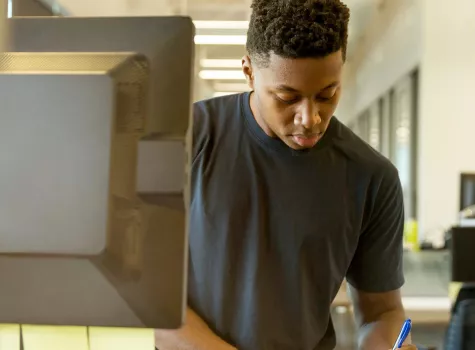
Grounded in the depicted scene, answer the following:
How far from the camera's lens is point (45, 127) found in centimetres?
66

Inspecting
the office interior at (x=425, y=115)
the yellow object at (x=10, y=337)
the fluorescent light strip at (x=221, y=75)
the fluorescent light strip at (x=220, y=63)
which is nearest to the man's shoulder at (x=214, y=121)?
the yellow object at (x=10, y=337)

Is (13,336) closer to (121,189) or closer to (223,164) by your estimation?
(121,189)

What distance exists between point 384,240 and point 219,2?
3.32 metres

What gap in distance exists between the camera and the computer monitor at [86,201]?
0.65 m

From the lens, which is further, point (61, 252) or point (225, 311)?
point (225, 311)

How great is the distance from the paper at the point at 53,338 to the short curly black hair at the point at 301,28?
1.49 ft

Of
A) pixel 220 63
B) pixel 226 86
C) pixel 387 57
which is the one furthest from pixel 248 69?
pixel 226 86

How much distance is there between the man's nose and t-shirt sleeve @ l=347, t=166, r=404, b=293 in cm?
24

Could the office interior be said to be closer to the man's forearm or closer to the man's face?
the man's forearm

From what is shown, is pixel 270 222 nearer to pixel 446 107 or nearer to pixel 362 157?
pixel 362 157

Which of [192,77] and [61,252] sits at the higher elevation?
[192,77]

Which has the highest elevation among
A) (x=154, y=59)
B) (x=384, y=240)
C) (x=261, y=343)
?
(x=154, y=59)

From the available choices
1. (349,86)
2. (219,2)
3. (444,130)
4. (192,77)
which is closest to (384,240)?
(192,77)

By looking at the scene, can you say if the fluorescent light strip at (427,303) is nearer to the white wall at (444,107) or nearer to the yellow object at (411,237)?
the yellow object at (411,237)
